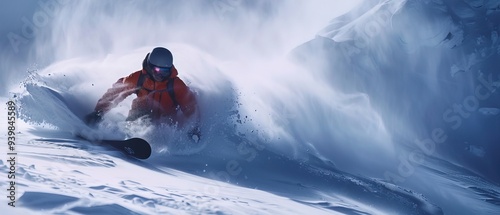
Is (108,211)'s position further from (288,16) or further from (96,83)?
(288,16)

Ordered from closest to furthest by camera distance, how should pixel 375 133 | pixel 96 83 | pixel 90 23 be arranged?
1. pixel 96 83
2. pixel 375 133
3. pixel 90 23

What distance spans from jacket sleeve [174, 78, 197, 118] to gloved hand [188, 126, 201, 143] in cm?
30

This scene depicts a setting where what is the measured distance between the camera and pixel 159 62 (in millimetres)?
6449

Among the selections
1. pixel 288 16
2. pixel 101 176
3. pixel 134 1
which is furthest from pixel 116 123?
pixel 288 16

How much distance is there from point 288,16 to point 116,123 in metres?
11.4

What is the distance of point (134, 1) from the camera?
1473cm

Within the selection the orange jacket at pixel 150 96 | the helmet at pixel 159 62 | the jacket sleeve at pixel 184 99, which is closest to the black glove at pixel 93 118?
the orange jacket at pixel 150 96

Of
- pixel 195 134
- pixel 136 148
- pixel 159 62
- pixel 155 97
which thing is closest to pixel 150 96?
pixel 155 97

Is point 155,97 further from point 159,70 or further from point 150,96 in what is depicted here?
point 159,70

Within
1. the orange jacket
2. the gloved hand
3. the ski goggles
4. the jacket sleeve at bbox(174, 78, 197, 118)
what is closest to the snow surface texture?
the gloved hand

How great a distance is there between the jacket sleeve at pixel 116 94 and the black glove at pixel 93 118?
174 mm

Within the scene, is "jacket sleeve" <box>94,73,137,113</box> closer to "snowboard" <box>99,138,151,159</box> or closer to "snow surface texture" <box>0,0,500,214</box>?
"snow surface texture" <box>0,0,500,214</box>

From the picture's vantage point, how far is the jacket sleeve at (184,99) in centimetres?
688

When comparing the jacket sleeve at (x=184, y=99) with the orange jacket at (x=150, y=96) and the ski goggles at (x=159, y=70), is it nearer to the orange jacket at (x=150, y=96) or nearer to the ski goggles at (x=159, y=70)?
the orange jacket at (x=150, y=96)
